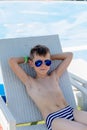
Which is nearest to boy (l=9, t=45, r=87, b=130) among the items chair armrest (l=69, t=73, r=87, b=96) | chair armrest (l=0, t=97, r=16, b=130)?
chair armrest (l=69, t=73, r=87, b=96)

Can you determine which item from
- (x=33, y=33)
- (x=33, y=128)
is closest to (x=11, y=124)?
(x=33, y=128)

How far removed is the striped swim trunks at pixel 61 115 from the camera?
271cm

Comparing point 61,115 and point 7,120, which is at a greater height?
point 7,120

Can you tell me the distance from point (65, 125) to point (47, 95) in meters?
0.47

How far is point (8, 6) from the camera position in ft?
39.5

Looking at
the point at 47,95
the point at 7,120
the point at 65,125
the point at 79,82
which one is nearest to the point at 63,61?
the point at 79,82

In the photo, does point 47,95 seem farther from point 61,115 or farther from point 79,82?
point 79,82

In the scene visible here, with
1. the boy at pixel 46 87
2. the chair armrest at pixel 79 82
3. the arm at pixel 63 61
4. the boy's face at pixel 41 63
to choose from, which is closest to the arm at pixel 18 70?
the boy at pixel 46 87

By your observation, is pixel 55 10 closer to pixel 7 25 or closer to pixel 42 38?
pixel 7 25

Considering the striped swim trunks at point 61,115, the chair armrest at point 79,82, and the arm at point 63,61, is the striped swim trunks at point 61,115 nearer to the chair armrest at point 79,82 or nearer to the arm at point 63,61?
the chair armrest at point 79,82

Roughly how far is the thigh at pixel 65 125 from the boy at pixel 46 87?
15mm

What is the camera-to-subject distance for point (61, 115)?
275 centimetres

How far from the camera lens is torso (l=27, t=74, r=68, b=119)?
2.85m

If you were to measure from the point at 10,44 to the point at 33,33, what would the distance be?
705 cm
